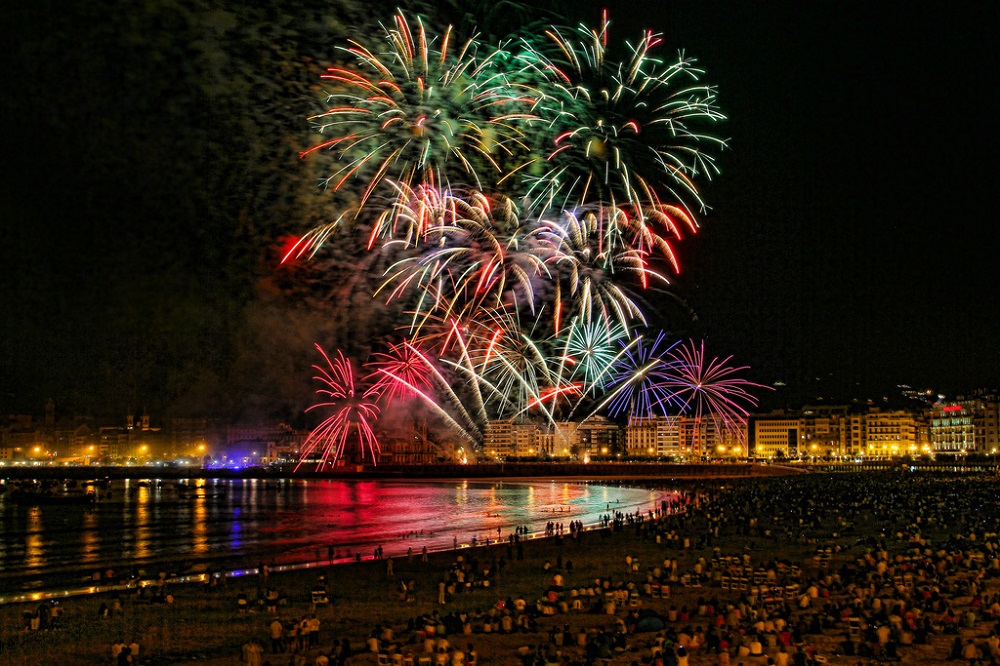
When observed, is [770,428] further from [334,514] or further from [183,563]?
[183,563]

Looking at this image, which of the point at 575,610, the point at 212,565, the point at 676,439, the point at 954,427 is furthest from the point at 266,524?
the point at 954,427

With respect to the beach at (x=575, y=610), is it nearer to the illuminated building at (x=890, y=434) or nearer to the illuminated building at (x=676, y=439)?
the illuminated building at (x=676, y=439)

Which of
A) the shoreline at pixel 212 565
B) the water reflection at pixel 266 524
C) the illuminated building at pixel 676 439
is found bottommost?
the illuminated building at pixel 676 439

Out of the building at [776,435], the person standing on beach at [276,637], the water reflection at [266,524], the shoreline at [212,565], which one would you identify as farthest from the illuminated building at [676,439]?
the person standing on beach at [276,637]

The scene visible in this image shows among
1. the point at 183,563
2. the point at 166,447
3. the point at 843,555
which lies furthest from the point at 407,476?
the point at 166,447

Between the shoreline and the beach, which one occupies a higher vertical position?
the beach

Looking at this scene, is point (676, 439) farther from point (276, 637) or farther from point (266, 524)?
point (276, 637)

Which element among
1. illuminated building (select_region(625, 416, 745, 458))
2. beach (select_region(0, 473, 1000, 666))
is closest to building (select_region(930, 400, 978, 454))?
illuminated building (select_region(625, 416, 745, 458))

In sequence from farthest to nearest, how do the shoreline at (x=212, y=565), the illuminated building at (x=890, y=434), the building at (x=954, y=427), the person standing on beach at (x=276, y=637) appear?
the illuminated building at (x=890, y=434), the building at (x=954, y=427), the shoreline at (x=212, y=565), the person standing on beach at (x=276, y=637)

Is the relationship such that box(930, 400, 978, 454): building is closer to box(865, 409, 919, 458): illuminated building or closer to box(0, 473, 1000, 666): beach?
box(865, 409, 919, 458): illuminated building

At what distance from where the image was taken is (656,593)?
17828 mm

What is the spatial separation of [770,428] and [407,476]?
91266 millimetres

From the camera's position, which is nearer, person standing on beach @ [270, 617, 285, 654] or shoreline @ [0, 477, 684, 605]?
person standing on beach @ [270, 617, 285, 654]

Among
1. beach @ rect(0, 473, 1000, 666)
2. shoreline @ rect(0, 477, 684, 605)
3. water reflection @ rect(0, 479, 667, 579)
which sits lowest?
water reflection @ rect(0, 479, 667, 579)
